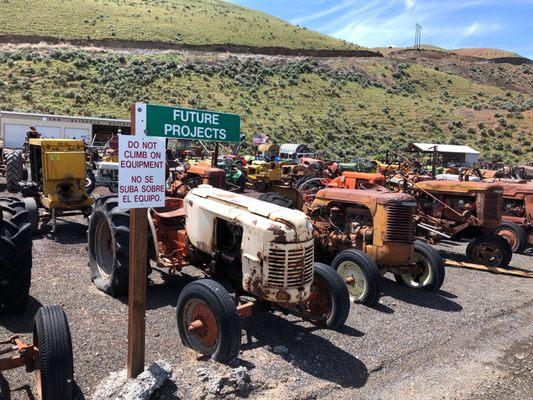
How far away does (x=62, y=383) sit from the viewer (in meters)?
3.33

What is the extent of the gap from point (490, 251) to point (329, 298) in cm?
556

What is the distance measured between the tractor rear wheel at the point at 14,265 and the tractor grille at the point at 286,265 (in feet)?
8.46

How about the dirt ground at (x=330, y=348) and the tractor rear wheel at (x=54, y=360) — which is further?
the dirt ground at (x=330, y=348)

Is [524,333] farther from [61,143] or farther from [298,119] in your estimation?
[298,119]

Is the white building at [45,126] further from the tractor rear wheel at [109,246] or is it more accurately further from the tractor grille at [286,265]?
the tractor grille at [286,265]

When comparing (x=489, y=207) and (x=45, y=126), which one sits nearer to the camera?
(x=489, y=207)

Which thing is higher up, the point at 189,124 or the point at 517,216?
the point at 189,124

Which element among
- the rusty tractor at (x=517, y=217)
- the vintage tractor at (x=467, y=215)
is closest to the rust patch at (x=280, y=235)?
the vintage tractor at (x=467, y=215)

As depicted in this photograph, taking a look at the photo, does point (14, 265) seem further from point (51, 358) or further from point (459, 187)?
point (459, 187)

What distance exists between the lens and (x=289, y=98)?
156 feet

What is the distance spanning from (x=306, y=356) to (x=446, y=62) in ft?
263

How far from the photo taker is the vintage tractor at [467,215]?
9430mm

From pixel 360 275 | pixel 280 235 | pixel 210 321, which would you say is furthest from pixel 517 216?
pixel 210 321

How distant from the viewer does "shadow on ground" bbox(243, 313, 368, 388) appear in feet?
14.4
